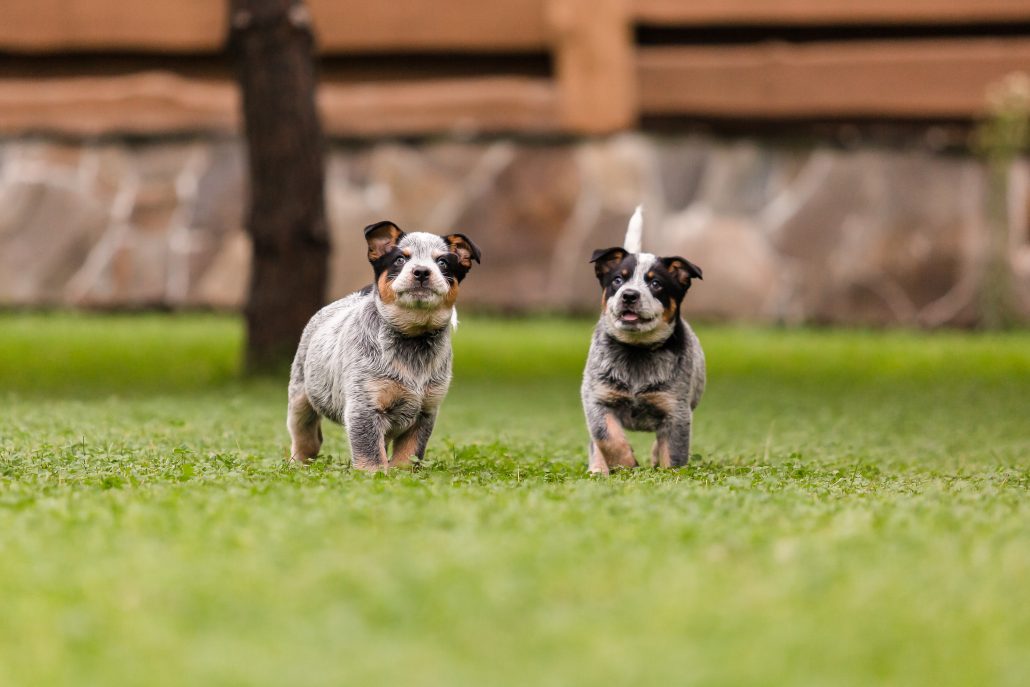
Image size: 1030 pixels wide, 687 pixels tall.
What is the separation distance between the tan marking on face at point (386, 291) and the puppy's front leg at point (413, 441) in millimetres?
629

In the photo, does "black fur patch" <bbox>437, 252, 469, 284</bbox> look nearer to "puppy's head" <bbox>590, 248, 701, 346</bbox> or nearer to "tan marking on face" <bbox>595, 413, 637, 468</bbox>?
"puppy's head" <bbox>590, 248, 701, 346</bbox>

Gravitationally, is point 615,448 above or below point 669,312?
below

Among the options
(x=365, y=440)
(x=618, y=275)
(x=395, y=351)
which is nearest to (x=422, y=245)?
(x=395, y=351)

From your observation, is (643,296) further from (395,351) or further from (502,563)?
(502,563)

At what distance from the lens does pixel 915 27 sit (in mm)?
16672

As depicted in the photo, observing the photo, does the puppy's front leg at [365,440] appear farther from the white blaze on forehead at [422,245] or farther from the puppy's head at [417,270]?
the white blaze on forehead at [422,245]

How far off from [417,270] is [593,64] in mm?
9994

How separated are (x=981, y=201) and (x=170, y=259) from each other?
8.97 m

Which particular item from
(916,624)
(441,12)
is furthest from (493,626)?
(441,12)

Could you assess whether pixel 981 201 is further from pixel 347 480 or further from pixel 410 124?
pixel 347 480

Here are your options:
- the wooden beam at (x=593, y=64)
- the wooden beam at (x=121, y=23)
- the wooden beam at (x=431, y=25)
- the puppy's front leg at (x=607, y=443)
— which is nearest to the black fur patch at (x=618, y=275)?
the puppy's front leg at (x=607, y=443)

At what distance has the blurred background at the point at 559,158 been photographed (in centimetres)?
1636

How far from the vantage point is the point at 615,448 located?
23.1 feet

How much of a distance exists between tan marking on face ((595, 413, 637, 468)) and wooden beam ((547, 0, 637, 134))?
9.43 meters
